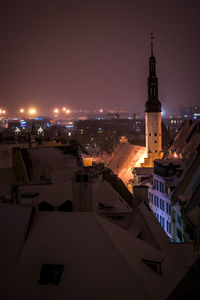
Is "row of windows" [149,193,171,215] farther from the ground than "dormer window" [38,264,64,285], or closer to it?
closer to it

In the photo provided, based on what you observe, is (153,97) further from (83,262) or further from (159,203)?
(83,262)

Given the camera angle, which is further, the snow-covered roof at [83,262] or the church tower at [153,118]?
the church tower at [153,118]

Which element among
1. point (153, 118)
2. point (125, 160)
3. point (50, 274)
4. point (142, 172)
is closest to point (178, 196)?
point (142, 172)

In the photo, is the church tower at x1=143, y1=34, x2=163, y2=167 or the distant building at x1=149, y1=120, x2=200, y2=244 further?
the church tower at x1=143, y1=34, x2=163, y2=167

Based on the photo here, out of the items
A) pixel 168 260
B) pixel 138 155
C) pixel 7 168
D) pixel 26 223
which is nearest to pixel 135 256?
pixel 168 260

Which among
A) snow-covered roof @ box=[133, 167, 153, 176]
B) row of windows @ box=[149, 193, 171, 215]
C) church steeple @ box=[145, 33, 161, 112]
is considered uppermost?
church steeple @ box=[145, 33, 161, 112]

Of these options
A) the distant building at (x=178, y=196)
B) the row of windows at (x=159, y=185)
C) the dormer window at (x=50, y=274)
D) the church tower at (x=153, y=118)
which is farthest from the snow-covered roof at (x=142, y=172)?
the dormer window at (x=50, y=274)

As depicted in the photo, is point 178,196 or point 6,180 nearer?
point 178,196

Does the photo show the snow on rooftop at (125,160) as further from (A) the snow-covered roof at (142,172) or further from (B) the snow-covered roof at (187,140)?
(B) the snow-covered roof at (187,140)

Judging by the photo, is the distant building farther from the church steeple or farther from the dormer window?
the church steeple

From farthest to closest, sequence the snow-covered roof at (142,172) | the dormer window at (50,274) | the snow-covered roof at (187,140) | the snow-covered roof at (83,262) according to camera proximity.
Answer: the snow-covered roof at (142,172)
the snow-covered roof at (187,140)
the dormer window at (50,274)
the snow-covered roof at (83,262)

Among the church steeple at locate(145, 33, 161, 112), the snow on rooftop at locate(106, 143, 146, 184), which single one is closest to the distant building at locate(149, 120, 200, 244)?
the snow on rooftop at locate(106, 143, 146, 184)

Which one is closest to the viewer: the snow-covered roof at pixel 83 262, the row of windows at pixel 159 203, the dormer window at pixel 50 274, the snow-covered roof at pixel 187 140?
the snow-covered roof at pixel 83 262

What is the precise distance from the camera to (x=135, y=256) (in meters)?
11.9
